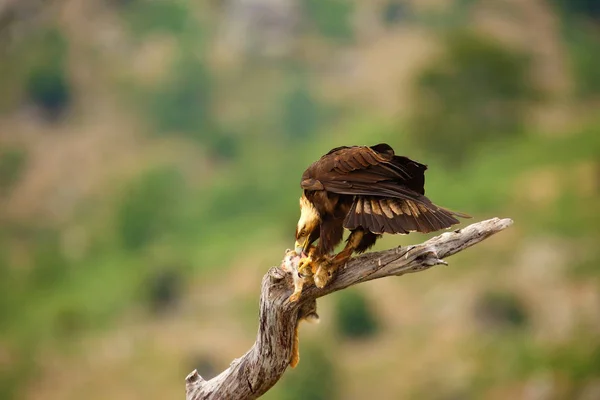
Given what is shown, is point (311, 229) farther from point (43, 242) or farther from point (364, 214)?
point (43, 242)

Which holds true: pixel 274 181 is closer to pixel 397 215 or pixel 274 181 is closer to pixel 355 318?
pixel 355 318

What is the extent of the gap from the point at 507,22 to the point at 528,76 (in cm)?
622

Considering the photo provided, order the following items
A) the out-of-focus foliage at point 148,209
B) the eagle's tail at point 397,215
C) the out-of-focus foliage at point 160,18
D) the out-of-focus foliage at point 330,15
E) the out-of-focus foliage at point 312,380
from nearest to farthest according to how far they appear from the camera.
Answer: the eagle's tail at point 397,215, the out-of-focus foliage at point 312,380, the out-of-focus foliage at point 148,209, the out-of-focus foliage at point 160,18, the out-of-focus foliage at point 330,15

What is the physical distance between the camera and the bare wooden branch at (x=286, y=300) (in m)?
6.22

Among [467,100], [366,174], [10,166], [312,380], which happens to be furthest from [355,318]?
[366,174]

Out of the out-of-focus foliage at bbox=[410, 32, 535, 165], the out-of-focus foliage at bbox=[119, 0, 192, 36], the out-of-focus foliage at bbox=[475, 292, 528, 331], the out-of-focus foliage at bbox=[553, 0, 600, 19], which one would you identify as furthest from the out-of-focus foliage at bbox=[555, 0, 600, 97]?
the out-of-focus foliage at bbox=[119, 0, 192, 36]

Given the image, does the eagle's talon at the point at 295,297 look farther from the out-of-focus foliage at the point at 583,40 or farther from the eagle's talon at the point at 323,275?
the out-of-focus foliage at the point at 583,40

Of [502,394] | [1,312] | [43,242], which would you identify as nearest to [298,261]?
[502,394]

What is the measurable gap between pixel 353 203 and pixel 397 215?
364 millimetres

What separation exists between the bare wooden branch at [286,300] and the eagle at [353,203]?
0.48ft

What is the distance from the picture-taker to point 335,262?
20.7 feet

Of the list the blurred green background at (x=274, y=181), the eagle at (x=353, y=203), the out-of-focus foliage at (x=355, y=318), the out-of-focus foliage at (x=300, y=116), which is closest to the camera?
the eagle at (x=353, y=203)

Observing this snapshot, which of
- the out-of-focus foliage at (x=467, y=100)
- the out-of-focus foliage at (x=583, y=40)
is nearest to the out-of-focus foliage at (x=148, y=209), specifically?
the out-of-focus foliage at (x=467, y=100)

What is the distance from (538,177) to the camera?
1292 inches
